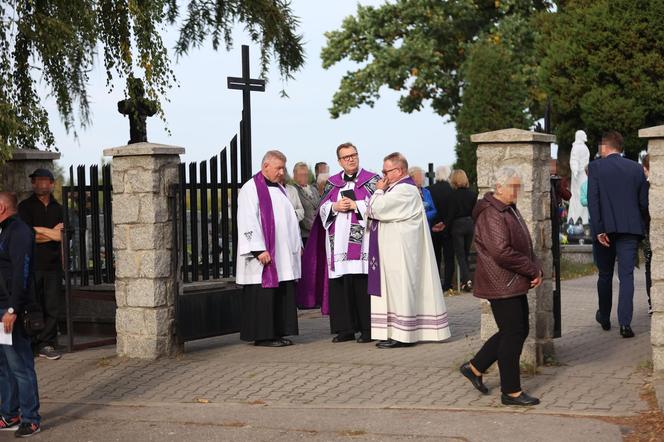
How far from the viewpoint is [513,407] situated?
28.0 ft

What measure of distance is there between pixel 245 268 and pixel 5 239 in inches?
153

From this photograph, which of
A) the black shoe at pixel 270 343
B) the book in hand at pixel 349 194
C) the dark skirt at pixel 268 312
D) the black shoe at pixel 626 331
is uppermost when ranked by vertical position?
the book in hand at pixel 349 194

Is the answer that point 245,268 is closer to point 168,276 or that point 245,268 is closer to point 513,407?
point 168,276

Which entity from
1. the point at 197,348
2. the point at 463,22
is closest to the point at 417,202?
the point at 197,348

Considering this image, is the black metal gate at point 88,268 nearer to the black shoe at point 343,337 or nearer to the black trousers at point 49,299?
the black trousers at point 49,299

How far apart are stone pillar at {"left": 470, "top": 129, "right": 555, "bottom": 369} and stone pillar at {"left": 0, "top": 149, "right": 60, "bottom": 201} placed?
5020 mm

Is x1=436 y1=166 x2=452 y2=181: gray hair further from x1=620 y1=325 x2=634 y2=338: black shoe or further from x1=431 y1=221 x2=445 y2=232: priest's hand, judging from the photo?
x1=620 y1=325 x2=634 y2=338: black shoe

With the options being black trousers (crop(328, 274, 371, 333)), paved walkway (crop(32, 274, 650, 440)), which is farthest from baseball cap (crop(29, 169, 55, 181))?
black trousers (crop(328, 274, 371, 333))

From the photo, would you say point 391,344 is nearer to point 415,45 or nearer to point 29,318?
point 29,318

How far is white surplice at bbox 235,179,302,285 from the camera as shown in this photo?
11688mm

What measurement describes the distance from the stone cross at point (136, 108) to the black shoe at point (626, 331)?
5915 mm

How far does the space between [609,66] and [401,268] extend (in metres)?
22.1

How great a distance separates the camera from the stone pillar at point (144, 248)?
1112 cm

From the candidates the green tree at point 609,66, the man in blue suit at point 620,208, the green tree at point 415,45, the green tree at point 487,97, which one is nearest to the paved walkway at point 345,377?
the man in blue suit at point 620,208
